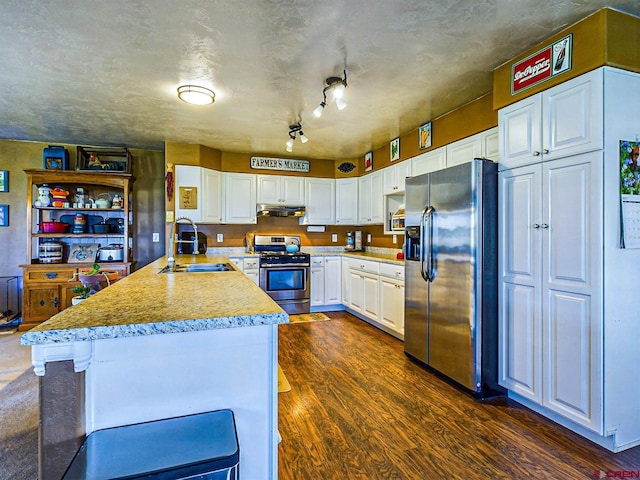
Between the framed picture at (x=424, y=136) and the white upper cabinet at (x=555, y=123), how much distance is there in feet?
4.00

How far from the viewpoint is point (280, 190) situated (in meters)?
5.16

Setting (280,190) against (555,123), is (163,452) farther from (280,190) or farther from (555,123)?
(280,190)

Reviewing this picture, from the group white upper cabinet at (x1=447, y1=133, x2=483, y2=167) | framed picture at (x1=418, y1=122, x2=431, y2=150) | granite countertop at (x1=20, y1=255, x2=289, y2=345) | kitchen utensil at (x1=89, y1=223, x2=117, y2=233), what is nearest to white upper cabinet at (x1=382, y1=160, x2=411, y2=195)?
framed picture at (x1=418, y1=122, x2=431, y2=150)

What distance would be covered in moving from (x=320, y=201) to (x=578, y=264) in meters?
3.82

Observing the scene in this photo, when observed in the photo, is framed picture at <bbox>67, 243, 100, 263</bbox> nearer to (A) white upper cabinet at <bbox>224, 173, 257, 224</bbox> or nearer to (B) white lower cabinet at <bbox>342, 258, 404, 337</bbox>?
(A) white upper cabinet at <bbox>224, 173, 257, 224</bbox>

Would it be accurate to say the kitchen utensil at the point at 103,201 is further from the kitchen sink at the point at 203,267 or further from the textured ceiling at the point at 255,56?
the kitchen sink at the point at 203,267

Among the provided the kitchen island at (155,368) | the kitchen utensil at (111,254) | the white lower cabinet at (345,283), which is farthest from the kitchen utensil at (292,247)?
the kitchen island at (155,368)

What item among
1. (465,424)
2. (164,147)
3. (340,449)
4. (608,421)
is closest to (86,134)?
(164,147)

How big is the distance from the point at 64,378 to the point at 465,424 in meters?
2.12

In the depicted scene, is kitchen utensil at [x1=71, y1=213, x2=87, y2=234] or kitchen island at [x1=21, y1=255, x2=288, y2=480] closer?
kitchen island at [x1=21, y1=255, x2=288, y2=480]

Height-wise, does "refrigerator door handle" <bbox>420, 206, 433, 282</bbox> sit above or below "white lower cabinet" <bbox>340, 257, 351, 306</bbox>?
above

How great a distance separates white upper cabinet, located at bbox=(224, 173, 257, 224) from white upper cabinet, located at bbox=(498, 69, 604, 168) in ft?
11.3

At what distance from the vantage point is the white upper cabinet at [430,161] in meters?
3.45

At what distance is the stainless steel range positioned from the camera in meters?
4.66
